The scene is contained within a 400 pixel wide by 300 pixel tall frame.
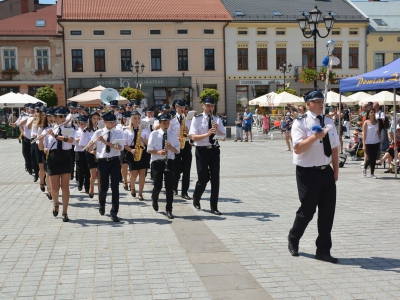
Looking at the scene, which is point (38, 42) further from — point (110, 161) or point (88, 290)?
point (88, 290)

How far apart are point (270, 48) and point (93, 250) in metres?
44.0

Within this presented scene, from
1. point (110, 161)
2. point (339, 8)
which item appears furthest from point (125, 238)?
point (339, 8)

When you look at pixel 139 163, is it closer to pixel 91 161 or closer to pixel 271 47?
pixel 91 161

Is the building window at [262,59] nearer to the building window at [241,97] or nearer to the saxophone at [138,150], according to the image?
the building window at [241,97]

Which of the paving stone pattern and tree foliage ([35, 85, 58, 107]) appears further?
tree foliage ([35, 85, 58, 107])

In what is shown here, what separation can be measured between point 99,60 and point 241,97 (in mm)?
12813

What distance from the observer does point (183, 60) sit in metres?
47.9

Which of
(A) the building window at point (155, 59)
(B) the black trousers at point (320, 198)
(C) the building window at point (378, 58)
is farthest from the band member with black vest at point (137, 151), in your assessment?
(C) the building window at point (378, 58)

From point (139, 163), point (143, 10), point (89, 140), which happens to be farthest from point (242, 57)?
point (139, 163)

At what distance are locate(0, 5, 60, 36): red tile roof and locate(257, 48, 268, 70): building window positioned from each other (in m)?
17.5

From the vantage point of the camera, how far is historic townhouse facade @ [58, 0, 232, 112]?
46.2 meters

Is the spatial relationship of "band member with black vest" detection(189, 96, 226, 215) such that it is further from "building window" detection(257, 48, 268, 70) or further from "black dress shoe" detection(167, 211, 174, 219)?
"building window" detection(257, 48, 268, 70)

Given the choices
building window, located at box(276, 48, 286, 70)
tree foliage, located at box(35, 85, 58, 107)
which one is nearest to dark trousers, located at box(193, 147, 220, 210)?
tree foliage, located at box(35, 85, 58, 107)

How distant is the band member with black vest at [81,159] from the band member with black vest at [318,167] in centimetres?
606
